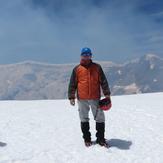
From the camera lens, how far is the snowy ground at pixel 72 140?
25.2 ft

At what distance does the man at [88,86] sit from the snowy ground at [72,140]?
0.72 m

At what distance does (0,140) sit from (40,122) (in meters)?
3.27

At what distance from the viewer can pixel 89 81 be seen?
848cm

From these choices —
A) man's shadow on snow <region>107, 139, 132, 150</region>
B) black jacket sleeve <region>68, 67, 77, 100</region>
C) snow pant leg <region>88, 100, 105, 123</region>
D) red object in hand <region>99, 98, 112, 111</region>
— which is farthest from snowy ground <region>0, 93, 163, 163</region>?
black jacket sleeve <region>68, 67, 77, 100</region>

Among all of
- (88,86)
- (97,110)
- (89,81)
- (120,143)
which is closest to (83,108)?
(97,110)

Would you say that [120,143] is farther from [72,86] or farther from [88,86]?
[72,86]

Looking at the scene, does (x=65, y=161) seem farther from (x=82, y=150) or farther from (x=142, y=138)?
(x=142, y=138)

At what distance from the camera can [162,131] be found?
412 inches

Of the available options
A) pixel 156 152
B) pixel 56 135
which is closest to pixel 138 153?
pixel 156 152

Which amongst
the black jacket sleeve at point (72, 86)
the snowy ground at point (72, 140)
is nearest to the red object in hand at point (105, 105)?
the black jacket sleeve at point (72, 86)

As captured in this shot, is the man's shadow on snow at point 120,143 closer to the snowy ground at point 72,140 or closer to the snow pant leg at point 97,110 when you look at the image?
the snowy ground at point 72,140

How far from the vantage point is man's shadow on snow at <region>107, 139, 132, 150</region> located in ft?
28.2

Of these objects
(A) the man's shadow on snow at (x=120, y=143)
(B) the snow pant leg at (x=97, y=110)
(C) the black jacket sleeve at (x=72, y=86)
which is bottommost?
(A) the man's shadow on snow at (x=120, y=143)

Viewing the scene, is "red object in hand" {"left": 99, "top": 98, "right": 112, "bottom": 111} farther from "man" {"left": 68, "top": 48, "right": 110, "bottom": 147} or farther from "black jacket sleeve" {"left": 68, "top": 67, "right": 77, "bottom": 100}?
"black jacket sleeve" {"left": 68, "top": 67, "right": 77, "bottom": 100}
